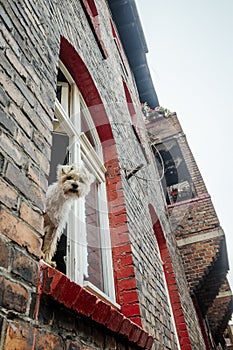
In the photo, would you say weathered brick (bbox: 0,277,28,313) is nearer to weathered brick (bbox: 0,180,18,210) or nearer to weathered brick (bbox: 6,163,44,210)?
weathered brick (bbox: 0,180,18,210)

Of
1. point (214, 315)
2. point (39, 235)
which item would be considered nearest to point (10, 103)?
point (39, 235)

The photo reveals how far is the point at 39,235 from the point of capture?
1199 mm

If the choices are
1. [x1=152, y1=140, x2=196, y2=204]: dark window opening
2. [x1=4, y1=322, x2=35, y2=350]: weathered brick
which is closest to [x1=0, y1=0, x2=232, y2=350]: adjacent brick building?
[x1=4, y1=322, x2=35, y2=350]: weathered brick

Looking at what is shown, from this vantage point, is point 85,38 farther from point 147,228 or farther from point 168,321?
point 168,321

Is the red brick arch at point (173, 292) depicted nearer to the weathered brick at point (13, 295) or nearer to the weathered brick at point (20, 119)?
the weathered brick at point (20, 119)

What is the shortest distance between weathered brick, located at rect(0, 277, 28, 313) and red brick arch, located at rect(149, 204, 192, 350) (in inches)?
158

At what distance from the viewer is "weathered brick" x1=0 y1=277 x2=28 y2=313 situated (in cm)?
88

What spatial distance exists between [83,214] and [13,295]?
55.4 inches

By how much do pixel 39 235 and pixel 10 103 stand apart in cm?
59

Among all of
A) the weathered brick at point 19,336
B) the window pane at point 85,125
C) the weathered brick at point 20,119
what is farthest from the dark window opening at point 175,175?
the weathered brick at point 19,336

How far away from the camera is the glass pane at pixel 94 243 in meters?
2.39

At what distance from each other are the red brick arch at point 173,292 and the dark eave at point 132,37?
693 cm

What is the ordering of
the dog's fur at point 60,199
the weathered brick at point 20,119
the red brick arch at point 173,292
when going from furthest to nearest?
the red brick arch at point 173,292
the dog's fur at point 60,199
the weathered brick at point 20,119

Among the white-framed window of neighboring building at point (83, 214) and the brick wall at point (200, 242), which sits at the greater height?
the brick wall at point (200, 242)
